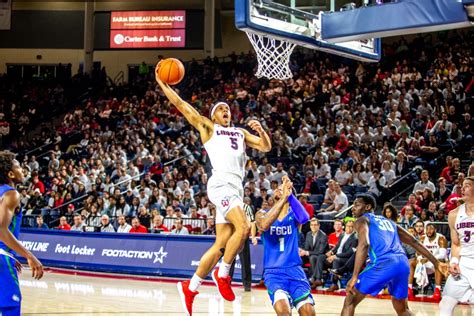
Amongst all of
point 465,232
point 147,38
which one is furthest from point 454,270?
point 147,38

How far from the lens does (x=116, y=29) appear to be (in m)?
30.5

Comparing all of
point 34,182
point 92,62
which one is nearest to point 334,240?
point 34,182

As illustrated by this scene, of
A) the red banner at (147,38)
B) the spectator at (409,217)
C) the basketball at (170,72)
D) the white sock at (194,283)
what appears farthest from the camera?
the red banner at (147,38)

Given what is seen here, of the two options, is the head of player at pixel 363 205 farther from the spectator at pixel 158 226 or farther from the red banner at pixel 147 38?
the red banner at pixel 147 38

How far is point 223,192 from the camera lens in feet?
25.9

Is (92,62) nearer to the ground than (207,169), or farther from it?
farther from it

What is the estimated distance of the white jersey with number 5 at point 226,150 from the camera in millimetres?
8047

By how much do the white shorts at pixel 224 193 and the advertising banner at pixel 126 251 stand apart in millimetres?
6973

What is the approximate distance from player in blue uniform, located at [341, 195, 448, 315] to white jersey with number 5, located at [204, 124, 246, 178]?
134cm

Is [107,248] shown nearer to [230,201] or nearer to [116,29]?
[230,201]

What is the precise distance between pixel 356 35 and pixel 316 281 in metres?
5.51

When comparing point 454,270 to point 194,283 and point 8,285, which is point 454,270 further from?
point 8,285

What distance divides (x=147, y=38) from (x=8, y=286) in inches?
995

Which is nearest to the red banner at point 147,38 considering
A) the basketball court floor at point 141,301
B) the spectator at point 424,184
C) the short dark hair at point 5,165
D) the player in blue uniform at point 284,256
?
the spectator at point 424,184
